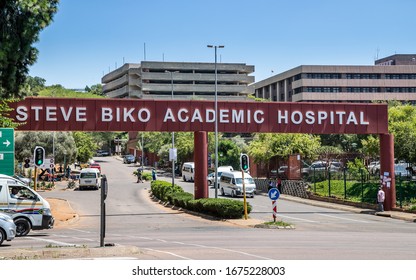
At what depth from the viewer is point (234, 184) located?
51031mm

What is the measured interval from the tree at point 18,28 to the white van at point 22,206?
8.42m

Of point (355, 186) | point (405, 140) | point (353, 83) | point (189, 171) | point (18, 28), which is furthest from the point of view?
point (353, 83)

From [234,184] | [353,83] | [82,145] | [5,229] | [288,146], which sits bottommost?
[234,184]

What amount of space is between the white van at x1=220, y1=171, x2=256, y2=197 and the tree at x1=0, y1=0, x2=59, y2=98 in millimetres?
34037

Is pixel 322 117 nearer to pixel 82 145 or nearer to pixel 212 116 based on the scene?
pixel 212 116

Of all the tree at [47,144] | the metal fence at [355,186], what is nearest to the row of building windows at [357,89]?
the tree at [47,144]

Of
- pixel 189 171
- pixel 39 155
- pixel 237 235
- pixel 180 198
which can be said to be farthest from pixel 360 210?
pixel 189 171

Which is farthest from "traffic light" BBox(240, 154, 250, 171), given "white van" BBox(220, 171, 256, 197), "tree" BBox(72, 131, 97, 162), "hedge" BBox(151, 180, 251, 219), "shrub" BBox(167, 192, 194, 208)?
"tree" BBox(72, 131, 97, 162)

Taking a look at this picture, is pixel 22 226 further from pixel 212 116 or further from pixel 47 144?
pixel 47 144

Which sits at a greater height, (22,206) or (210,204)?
(22,206)

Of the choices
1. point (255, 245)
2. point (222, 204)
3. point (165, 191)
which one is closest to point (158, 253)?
point (255, 245)

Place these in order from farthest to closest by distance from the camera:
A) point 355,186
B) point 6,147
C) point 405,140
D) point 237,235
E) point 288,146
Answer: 1. point 288,146
2. point 405,140
3. point 355,186
4. point 237,235
5. point 6,147

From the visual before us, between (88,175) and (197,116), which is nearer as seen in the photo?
(197,116)

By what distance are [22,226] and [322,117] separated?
21.8 metres
